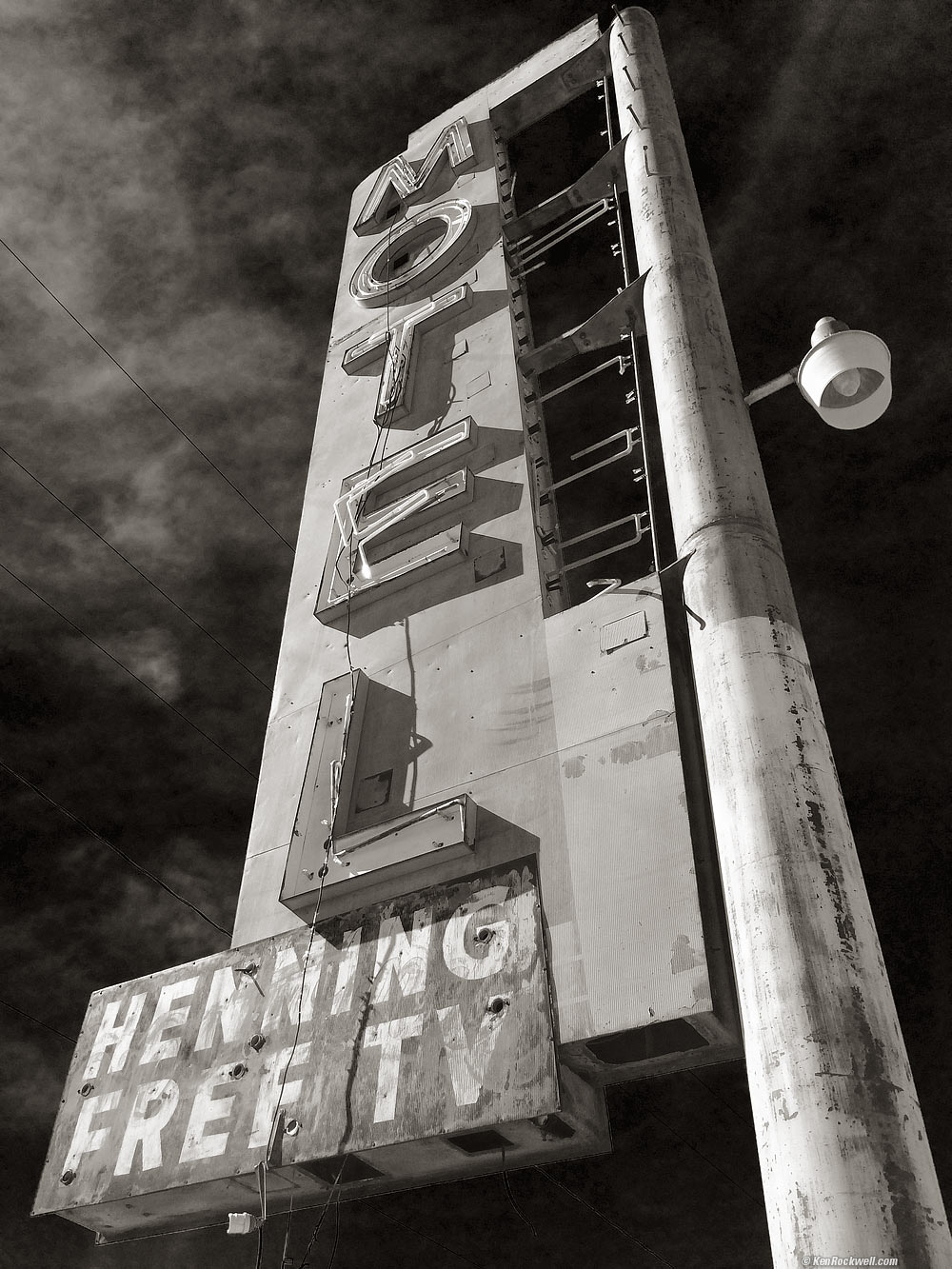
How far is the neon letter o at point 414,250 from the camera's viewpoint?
17.4 m

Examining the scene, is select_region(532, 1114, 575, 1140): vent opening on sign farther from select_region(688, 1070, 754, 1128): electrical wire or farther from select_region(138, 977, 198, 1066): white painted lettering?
select_region(688, 1070, 754, 1128): electrical wire

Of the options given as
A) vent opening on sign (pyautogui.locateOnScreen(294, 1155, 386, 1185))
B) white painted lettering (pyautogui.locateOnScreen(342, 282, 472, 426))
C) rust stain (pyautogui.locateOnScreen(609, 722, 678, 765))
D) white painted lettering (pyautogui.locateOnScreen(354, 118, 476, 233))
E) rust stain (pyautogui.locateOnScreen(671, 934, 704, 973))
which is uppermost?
white painted lettering (pyautogui.locateOnScreen(354, 118, 476, 233))

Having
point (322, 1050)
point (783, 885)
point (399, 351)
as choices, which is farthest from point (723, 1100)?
point (399, 351)

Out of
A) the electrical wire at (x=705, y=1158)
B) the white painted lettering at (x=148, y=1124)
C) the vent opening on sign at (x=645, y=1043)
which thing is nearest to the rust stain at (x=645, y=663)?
the vent opening on sign at (x=645, y=1043)

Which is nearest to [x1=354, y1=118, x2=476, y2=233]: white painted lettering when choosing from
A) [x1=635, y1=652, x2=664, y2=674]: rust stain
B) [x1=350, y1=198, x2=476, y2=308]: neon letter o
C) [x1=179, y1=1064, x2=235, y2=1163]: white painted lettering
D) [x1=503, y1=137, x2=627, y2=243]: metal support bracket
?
[x1=350, y1=198, x2=476, y2=308]: neon letter o

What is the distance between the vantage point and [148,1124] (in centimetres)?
952

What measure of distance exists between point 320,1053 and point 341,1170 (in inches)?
37.2

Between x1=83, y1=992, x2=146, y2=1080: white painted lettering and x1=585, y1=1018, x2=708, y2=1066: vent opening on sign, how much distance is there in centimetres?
505

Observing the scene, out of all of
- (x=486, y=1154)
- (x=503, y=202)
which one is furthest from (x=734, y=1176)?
(x=503, y=202)

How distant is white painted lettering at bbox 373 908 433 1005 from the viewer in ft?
29.2

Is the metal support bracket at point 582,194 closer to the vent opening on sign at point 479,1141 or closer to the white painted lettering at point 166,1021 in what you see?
the white painted lettering at point 166,1021

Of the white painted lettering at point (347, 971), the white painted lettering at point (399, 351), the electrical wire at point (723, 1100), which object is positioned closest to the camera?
the white painted lettering at point (347, 971)

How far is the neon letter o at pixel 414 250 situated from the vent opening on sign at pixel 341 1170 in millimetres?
13572

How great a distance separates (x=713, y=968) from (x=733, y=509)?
3.76 m
